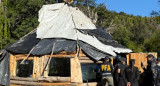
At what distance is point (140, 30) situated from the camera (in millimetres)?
32906

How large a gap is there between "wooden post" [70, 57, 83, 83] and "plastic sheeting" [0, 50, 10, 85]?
11.6 ft

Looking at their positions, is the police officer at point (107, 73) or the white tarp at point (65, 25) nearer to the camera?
the police officer at point (107, 73)

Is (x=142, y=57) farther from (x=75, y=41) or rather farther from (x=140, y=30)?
(x=140, y=30)

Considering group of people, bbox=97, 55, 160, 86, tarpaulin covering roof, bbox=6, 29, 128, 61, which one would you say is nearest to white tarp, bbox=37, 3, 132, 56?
tarpaulin covering roof, bbox=6, 29, 128, 61

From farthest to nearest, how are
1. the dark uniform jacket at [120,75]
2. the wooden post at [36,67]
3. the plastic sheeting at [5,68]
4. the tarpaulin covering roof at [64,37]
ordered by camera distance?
1. the plastic sheeting at [5,68]
2. the tarpaulin covering roof at [64,37]
3. the wooden post at [36,67]
4. the dark uniform jacket at [120,75]

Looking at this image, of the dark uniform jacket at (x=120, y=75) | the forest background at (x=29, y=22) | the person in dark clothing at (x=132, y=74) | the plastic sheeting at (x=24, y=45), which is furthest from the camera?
the forest background at (x=29, y=22)

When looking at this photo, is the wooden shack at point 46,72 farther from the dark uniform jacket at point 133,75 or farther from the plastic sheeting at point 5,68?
the dark uniform jacket at point 133,75

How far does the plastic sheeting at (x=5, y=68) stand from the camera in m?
9.40

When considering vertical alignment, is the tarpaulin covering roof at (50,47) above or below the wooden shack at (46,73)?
above

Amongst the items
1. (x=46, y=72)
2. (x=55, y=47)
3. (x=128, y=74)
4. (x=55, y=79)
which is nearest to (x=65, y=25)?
(x=55, y=47)

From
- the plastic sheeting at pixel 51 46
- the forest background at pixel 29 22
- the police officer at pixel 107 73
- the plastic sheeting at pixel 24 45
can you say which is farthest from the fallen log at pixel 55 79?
the forest background at pixel 29 22

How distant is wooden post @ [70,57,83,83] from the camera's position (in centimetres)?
782

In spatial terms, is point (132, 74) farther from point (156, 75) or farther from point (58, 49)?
point (58, 49)

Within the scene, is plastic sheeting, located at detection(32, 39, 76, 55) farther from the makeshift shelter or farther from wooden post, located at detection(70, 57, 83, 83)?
wooden post, located at detection(70, 57, 83, 83)
